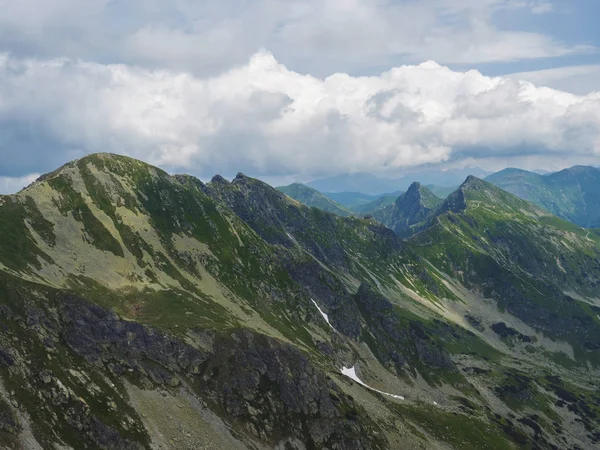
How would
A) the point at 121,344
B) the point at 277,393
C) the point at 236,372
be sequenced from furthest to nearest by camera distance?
1. the point at 277,393
2. the point at 236,372
3. the point at 121,344

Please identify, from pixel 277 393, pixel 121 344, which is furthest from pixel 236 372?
pixel 121 344

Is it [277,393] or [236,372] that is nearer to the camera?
[236,372]

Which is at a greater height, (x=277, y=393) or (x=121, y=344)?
(x=121, y=344)

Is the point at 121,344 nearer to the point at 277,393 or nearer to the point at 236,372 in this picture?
the point at 236,372

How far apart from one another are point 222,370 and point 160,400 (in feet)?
81.2

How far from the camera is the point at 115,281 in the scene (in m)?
177

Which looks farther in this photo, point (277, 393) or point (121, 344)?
point (277, 393)

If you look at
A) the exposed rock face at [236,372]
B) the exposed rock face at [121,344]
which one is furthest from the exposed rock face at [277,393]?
the exposed rock face at [121,344]

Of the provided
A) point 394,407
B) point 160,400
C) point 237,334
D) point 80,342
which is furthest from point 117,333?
point 394,407

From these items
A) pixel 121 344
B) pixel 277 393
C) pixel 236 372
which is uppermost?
pixel 121 344

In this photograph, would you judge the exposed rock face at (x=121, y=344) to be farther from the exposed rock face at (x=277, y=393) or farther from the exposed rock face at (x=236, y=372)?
the exposed rock face at (x=277, y=393)

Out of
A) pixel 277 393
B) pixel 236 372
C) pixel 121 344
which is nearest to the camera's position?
pixel 121 344

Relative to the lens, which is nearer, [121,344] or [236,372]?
[121,344]

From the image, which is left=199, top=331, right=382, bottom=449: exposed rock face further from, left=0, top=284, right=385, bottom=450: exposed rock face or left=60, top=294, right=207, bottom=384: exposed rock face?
left=60, top=294, right=207, bottom=384: exposed rock face
